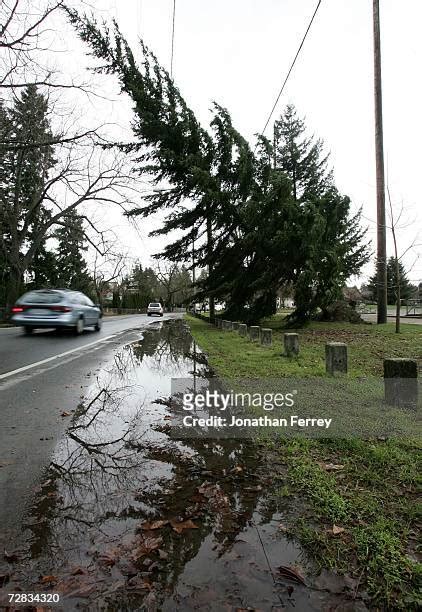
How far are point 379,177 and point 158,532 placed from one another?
21.6m

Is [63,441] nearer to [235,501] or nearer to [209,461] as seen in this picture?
[209,461]

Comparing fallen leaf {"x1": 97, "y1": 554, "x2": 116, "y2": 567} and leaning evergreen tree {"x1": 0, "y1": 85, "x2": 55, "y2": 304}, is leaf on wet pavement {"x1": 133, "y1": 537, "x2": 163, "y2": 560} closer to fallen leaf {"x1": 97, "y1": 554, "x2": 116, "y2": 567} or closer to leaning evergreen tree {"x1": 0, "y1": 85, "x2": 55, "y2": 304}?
fallen leaf {"x1": 97, "y1": 554, "x2": 116, "y2": 567}

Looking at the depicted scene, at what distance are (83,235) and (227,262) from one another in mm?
13402

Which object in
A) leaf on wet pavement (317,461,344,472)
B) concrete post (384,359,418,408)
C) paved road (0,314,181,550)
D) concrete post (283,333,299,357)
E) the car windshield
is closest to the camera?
paved road (0,314,181,550)

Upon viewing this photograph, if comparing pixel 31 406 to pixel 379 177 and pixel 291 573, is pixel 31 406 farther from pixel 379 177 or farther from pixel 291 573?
pixel 379 177

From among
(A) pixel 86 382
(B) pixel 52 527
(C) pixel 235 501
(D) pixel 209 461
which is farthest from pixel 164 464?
(A) pixel 86 382

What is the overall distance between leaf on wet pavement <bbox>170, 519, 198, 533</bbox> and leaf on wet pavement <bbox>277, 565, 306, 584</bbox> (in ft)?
2.05

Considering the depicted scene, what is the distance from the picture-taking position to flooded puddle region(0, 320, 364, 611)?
6.50ft

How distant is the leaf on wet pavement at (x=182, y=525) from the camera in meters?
2.51

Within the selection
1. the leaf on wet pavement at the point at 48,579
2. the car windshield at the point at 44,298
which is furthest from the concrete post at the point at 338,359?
the car windshield at the point at 44,298

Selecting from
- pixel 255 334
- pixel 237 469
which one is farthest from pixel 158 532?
pixel 255 334

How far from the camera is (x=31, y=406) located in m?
5.20

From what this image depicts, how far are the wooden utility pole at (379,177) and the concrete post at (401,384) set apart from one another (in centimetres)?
1619

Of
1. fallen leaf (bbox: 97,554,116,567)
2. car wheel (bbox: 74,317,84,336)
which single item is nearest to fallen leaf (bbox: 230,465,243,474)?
fallen leaf (bbox: 97,554,116,567)
